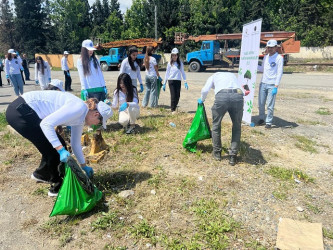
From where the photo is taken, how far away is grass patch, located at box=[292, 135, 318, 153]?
14.6 ft

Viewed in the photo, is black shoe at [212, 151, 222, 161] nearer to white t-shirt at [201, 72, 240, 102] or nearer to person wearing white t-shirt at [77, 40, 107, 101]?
white t-shirt at [201, 72, 240, 102]

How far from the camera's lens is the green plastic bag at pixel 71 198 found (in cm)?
250

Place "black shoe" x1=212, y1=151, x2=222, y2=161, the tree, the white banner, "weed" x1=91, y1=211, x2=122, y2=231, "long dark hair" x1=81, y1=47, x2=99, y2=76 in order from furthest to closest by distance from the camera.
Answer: the tree
the white banner
"long dark hair" x1=81, y1=47, x2=99, y2=76
"black shoe" x1=212, y1=151, x2=222, y2=161
"weed" x1=91, y1=211, x2=122, y2=231

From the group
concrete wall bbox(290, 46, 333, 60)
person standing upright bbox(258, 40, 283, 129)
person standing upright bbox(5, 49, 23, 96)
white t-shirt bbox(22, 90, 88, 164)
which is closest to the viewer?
white t-shirt bbox(22, 90, 88, 164)

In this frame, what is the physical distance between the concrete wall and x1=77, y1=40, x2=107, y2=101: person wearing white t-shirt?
27.1m

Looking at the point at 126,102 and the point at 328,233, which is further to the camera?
the point at 126,102

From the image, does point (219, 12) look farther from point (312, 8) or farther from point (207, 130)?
point (207, 130)

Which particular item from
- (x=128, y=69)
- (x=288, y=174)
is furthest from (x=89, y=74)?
(x=288, y=174)

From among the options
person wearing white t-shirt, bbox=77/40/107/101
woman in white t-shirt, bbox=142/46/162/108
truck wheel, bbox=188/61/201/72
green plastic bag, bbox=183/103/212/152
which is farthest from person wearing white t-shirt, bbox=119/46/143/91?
truck wheel, bbox=188/61/201/72

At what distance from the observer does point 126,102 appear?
16.4ft

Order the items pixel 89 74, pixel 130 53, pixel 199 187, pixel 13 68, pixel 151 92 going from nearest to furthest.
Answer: pixel 199 187 → pixel 89 74 → pixel 130 53 → pixel 151 92 → pixel 13 68

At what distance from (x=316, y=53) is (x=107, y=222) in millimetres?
29499

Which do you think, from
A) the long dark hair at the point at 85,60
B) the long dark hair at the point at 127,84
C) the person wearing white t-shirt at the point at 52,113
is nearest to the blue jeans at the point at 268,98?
the long dark hair at the point at 127,84

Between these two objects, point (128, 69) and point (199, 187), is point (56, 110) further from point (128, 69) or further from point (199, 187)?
point (128, 69)
